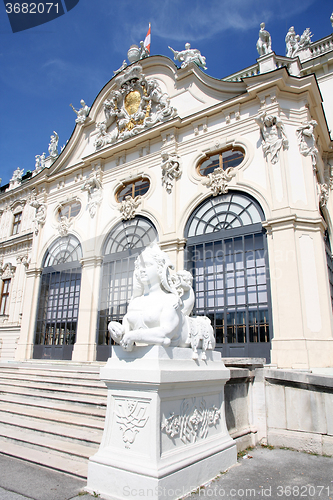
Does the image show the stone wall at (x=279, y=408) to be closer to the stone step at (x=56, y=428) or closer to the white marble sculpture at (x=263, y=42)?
the stone step at (x=56, y=428)

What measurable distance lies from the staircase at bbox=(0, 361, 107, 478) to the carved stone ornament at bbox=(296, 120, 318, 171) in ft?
32.1

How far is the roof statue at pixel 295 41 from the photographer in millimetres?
15904

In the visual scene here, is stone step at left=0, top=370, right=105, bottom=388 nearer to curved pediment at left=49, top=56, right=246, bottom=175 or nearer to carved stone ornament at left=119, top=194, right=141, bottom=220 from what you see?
carved stone ornament at left=119, top=194, right=141, bottom=220

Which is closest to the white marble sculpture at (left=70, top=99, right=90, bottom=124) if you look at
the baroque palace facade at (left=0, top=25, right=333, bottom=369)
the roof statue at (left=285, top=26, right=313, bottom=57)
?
the baroque palace facade at (left=0, top=25, right=333, bottom=369)

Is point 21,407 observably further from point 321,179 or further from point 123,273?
point 321,179

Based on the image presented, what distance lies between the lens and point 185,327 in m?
4.64

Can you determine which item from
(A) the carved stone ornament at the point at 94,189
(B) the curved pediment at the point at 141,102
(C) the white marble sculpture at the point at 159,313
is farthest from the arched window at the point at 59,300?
(C) the white marble sculpture at the point at 159,313

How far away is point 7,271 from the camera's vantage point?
23078mm

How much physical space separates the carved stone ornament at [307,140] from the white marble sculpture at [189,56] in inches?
253

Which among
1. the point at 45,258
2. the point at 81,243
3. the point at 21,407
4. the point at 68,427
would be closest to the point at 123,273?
the point at 81,243

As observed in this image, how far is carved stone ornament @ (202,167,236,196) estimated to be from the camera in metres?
13.0

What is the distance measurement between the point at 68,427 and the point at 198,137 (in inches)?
459

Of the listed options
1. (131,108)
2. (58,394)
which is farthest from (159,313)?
(131,108)

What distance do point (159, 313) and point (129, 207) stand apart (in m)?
11.5
